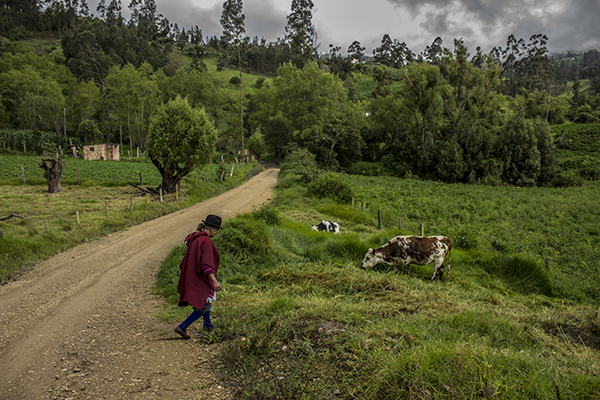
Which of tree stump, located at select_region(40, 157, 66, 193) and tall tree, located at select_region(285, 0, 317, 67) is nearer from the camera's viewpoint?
tree stump, located at select_region(40, 157, 66, 193)

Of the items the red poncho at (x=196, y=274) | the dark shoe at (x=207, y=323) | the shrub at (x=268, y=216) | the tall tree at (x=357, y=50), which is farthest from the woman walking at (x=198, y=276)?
the tall tree at (x=357, y=50)

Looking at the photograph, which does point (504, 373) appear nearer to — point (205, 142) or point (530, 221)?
point (530, 221)

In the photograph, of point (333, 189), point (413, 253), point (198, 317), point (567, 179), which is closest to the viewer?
point (198, 317)

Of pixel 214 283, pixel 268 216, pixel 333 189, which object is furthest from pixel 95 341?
pixel 333 189

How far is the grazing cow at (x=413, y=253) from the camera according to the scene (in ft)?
28.9

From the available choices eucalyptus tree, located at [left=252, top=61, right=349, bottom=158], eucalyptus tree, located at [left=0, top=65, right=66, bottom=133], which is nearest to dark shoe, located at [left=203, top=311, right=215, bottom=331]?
eucalyptus tree, located at [left=252, top=61, right=349, bottom=158]

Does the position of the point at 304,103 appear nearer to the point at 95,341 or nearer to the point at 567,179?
the point at 567,179

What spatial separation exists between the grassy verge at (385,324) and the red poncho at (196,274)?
2.24 ft

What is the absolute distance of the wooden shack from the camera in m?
42.8

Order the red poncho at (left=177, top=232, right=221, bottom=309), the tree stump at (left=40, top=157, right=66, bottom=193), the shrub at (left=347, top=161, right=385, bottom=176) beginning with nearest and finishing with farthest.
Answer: the red poncho at (left=177, top=232, right=221, bottom=309), the tree stump at (left=40, top=157, right=66, bottom=193), the shrub at (left=347, top=161, right=385, bottom=176)

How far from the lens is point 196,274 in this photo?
5145 millimetres

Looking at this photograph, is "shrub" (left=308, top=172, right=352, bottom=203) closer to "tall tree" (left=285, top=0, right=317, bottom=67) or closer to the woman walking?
the woman walking

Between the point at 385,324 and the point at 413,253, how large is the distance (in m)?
4.38

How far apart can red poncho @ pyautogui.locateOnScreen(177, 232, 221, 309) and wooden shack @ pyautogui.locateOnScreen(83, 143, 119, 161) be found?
4586 centimetres
